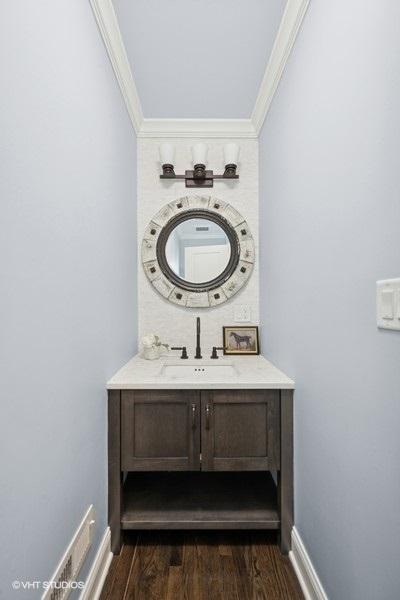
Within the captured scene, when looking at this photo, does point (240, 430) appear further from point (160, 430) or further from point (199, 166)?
point (199, 166)

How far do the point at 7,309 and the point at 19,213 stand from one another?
24 cm

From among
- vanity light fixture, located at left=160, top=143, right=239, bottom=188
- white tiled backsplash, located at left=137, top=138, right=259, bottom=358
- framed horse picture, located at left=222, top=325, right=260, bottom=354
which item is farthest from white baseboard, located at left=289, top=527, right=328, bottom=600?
vanity light fixture, located at left=160, top=143, right=239, bottom=188

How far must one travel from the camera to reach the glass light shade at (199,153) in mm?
2236

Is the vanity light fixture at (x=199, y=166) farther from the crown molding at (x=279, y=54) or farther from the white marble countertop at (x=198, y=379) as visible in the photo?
the white marble countertop at (x=198, y=379)

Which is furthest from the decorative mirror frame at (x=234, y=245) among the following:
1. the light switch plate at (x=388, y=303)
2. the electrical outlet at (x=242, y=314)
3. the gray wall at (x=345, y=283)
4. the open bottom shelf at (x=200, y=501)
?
the light switch plate at (x=388, y=303)

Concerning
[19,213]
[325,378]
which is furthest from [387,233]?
[19,213]

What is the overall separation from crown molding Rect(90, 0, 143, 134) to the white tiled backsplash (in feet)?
A: 1.24

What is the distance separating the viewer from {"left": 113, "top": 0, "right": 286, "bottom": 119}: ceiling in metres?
1.49

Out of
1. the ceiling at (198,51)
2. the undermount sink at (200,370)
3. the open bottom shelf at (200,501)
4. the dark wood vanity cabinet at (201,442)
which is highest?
the ceiling at (198,51)

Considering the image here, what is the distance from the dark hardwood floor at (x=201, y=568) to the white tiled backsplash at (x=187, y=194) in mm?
1117

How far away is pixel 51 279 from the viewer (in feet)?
3.27

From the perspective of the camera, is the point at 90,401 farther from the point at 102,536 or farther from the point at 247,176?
the point at 247,176

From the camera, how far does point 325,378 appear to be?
1217 mm

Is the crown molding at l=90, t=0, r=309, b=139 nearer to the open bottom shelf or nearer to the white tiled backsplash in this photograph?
the white tiled backsplash
